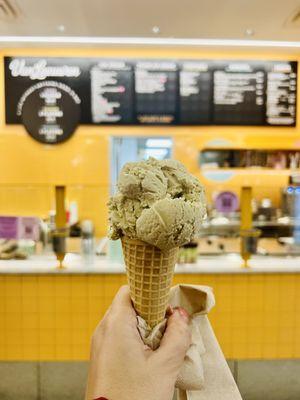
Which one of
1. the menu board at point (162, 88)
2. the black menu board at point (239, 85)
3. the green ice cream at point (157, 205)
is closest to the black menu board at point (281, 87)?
the menu board at point (162, 88)

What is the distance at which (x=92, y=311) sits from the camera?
3.18 m

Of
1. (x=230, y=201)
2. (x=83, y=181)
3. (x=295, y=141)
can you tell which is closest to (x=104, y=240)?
(x=230, y=201)

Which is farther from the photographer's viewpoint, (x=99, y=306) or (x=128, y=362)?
(x=99, y=306)

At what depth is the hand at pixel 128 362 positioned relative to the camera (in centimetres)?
98

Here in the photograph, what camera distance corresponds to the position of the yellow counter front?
316 cm

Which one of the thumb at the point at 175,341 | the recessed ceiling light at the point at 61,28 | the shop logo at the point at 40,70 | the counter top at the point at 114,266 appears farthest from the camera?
the shop logo at the point at 40,70

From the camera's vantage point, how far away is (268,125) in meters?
5.52

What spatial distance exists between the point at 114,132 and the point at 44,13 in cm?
202

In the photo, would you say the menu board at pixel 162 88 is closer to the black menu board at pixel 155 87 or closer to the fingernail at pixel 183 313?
the black menu board at pixel 155 87

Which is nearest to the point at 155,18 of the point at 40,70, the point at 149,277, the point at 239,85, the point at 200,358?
the point at 239,85

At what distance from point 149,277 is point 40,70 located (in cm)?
454

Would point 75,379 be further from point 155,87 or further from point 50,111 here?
point 155,87

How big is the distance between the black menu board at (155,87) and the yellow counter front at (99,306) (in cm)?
275

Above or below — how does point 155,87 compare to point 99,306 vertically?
above
